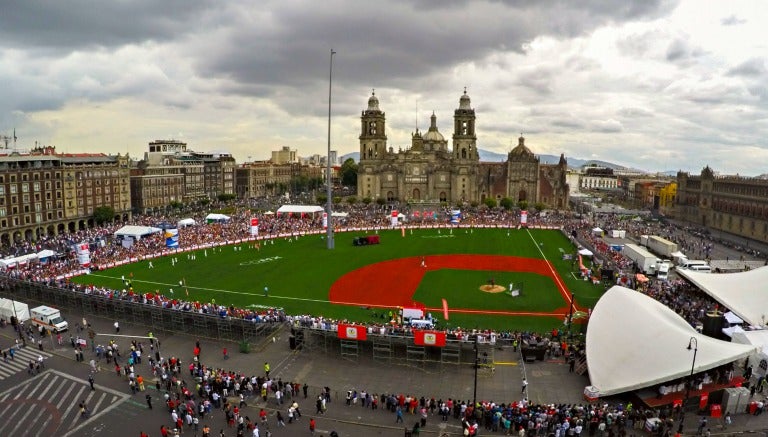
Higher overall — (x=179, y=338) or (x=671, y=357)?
(x=671, y=357)

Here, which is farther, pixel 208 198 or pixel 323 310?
pixel 208 198

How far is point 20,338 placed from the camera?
93.6 ft

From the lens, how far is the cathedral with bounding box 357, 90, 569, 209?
102375 mm

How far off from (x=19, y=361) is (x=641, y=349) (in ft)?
99.4

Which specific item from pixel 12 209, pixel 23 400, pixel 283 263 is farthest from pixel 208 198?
pixel 23 400

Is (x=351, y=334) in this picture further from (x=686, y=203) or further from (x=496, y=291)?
(x=686, y=203)

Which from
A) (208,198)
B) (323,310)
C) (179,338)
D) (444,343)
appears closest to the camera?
(444,343)

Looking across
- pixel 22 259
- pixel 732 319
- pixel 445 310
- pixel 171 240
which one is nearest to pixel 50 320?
pixel 22 259

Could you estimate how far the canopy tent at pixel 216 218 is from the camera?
6769 centimetres

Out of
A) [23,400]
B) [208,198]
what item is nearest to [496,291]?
[23,400]

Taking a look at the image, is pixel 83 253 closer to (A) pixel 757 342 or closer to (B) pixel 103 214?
(B) pixel 103 214

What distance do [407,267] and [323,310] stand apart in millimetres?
14465

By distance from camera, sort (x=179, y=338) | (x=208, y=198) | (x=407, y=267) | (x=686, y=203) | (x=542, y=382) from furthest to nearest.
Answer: (x=208, y=198) → (x=686, y=203) → (x=407, y=267) → (x=179, y=338) → (x=542, y=382)

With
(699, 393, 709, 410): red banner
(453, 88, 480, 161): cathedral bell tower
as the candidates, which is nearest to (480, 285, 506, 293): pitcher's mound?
(699, 393, 709, 410): red banner
